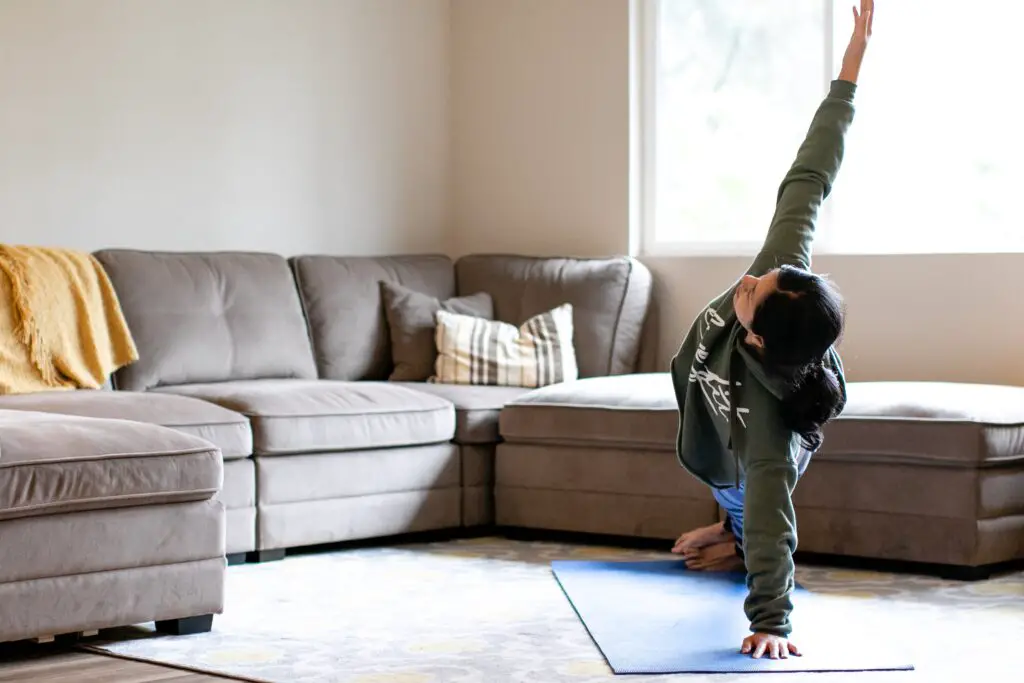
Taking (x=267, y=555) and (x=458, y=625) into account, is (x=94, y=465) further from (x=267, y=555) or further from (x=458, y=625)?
(x=267, y=555)

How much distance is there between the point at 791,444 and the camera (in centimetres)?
273

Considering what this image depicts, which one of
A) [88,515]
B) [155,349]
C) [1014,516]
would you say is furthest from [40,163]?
[1014,516]

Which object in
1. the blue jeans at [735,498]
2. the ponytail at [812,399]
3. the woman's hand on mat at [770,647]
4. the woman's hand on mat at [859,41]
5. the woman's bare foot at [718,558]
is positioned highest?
the woman's hand on mat at [859,41]

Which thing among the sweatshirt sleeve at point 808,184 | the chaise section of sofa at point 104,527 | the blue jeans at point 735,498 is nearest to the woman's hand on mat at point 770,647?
the blue jeans at point 735,498

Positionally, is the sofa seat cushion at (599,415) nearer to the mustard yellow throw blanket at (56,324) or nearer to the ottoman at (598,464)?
the ottoman at (598,464)

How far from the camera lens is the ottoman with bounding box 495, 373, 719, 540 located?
13.0ft

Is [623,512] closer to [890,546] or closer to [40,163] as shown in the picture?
[890,546]

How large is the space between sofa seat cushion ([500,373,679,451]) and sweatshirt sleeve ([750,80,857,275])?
3.52ft

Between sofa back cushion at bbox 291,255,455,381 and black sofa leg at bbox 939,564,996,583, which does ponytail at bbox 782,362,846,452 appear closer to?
black sofa leg at bbox 939,564,996,583

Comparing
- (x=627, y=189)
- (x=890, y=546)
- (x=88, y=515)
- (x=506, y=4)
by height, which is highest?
(x=506, y=4)

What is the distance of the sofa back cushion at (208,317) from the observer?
4.23m

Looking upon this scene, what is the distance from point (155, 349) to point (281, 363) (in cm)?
Answer: 47

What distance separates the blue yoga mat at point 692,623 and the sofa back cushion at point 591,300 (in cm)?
122

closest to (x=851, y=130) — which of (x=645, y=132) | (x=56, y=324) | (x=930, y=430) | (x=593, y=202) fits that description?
(x=645, y=132)
